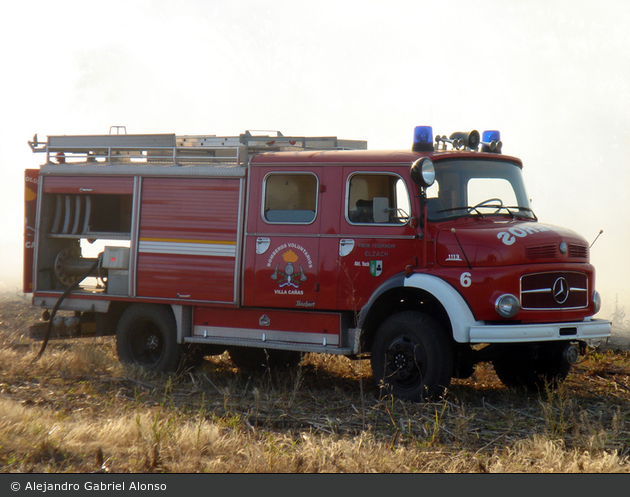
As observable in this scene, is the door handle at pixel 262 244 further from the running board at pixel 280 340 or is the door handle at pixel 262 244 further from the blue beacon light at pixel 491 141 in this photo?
the blue beacon light at pixel 491 141

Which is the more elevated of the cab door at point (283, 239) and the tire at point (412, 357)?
the cab door at point (283, 239)

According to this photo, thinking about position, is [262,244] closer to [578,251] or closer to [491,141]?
[491,141]

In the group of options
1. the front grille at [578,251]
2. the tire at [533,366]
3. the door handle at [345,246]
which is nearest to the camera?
the front grille at [578,251]

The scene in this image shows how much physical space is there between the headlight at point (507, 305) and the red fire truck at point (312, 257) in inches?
0.6

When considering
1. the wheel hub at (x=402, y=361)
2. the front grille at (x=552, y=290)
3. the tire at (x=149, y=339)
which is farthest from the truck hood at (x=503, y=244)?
the tire at (x=149, y=339)

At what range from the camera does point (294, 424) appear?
6.77 m

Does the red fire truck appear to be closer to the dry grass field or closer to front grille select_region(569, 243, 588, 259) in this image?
front grille select_region(569, 243, 588, 259)

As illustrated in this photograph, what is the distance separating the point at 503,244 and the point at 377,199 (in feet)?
5.01

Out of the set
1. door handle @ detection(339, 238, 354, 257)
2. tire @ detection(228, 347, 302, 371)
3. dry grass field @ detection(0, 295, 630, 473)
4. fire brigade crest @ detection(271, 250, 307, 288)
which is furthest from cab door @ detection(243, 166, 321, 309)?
tire @ detection(228, 347, 302, 371)

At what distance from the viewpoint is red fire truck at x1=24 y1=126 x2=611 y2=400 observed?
749 cm

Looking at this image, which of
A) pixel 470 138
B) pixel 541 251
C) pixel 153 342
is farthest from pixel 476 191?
pixel 153 342

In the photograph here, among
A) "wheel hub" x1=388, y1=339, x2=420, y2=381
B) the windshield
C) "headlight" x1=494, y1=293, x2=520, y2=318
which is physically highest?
the windshield

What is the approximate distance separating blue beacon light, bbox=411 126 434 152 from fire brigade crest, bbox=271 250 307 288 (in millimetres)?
1901

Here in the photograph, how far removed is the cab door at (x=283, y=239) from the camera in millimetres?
8539
